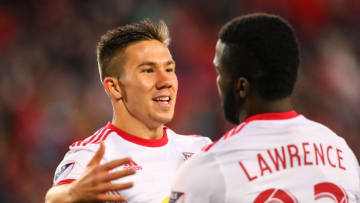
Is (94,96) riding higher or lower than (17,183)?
higher

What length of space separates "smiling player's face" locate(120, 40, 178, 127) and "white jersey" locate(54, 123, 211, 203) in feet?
0.47

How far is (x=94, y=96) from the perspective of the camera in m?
6.41

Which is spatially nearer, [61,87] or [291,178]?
[291,178]

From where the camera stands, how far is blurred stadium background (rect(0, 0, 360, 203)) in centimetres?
609

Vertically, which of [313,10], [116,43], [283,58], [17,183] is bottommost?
Answer: [17,183]

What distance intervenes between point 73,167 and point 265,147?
111cm

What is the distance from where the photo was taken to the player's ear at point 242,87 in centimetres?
188

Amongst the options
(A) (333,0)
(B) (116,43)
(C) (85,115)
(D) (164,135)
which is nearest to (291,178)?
(D) (164,135)

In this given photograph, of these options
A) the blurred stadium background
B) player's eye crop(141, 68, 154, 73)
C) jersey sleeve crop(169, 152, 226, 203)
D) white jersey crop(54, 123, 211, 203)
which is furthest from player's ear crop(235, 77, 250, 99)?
the blurred stadium background

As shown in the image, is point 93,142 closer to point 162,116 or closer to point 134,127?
point 134,127

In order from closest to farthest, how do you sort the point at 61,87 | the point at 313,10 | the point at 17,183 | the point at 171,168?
the point at 171,168 < the point at 17,183 < the point at 61,87 < the point at 313,10

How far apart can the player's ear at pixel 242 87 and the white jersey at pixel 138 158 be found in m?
0.91

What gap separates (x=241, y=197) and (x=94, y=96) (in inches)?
191

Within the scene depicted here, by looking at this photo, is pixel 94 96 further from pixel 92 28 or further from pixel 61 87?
pixel 92 28
